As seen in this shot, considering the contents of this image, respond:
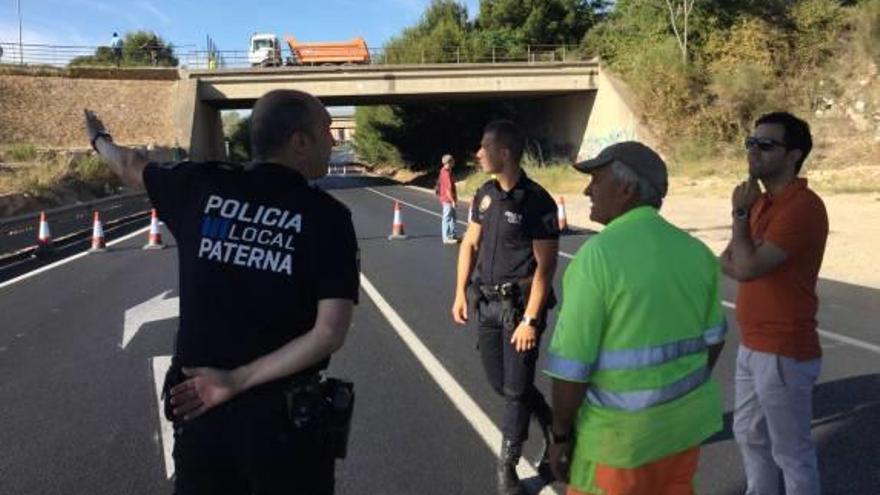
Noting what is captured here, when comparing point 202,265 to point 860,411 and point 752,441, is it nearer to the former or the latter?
point 752,441

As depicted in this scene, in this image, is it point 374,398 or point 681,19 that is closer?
point 374,398

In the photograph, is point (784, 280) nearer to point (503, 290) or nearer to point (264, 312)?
point (503, 290)

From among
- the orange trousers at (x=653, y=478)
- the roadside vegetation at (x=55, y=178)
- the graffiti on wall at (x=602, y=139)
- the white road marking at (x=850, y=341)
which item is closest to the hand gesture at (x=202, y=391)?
the orange trousers at (x=653, y=478)

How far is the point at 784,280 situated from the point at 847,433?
2260mm

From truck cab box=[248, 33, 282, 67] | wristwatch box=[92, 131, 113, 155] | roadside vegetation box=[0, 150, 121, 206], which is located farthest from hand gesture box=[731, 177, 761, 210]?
truck cab box=[248, 33, 282, 67]

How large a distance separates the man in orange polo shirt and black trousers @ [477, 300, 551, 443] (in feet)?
3.94

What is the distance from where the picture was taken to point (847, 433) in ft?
18.2

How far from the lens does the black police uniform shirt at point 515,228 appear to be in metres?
4.83

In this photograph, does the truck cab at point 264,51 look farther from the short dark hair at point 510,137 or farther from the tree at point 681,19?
the short dark hair at point 510,137

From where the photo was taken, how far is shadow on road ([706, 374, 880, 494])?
15.7 feet

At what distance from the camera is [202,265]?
104 inches

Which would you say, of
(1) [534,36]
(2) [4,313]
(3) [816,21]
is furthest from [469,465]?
(1) [534,36]

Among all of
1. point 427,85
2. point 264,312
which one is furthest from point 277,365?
point 427,85

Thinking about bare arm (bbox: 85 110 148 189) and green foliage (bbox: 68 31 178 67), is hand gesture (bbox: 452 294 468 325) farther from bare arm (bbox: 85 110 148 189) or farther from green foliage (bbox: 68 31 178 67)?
green foliage (bbox: 68 31 178 67)
